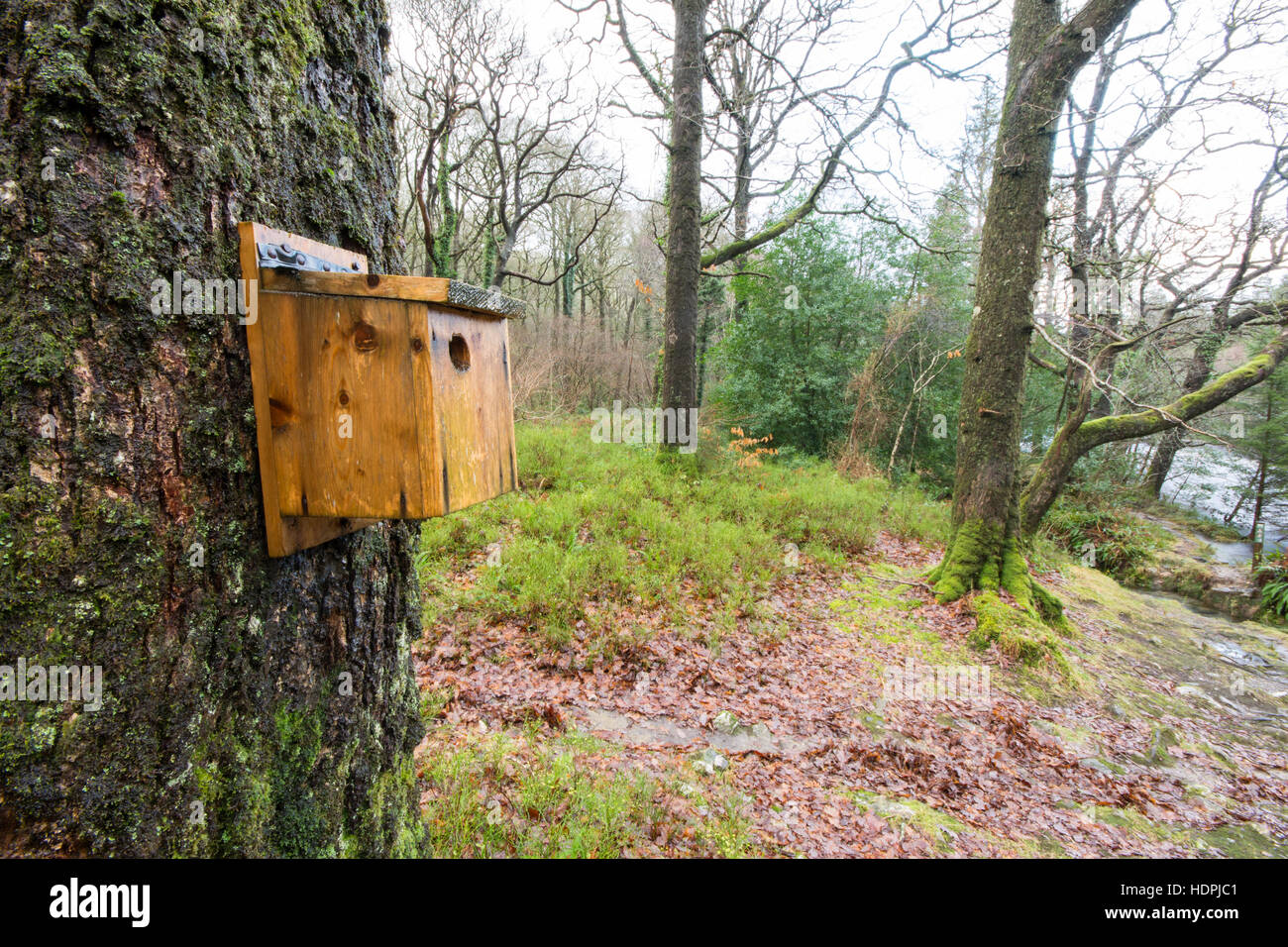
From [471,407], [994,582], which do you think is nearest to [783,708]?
[994,582]

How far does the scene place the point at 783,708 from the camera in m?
3.84

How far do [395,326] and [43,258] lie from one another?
51cm

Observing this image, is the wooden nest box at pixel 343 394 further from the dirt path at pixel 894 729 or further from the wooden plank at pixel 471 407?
the dirt path at pixel 894 729

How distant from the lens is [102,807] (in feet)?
2.85

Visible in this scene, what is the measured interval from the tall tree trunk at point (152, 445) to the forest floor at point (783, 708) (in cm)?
139

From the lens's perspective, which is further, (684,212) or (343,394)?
(684,212)

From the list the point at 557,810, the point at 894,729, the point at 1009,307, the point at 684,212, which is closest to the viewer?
the point at 557,810

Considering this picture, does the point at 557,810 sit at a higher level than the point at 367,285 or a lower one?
lower

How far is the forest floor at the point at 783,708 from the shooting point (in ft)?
8.61

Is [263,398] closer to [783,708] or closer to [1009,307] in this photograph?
[783,708]

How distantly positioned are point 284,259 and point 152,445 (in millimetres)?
459

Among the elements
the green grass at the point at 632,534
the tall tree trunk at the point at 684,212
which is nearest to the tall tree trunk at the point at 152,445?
the green grass at the point at 632,534
